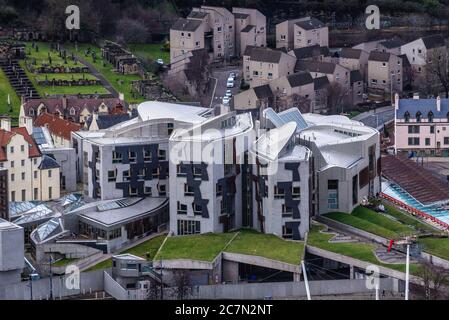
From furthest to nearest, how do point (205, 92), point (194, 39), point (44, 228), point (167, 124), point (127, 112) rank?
point (194, 39), point (205, 92), point (127, 112), point (167, 124), point (44, 228)

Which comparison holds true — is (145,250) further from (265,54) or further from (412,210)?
(265,54)

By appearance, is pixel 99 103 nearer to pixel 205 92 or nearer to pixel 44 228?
pixel 205 92

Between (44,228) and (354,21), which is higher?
(354,21)

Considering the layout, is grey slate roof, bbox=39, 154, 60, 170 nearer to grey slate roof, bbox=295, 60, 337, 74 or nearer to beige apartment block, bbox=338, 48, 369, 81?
grey slate roof, bbox=295, 60, 337, 74

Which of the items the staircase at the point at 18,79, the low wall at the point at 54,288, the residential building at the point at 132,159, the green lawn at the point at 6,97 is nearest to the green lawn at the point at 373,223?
the residential building at the point at 132,159

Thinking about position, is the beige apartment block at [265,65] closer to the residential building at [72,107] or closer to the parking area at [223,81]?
the parking area at [223,81]

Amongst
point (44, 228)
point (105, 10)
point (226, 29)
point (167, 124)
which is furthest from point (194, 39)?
point (44, 228)
